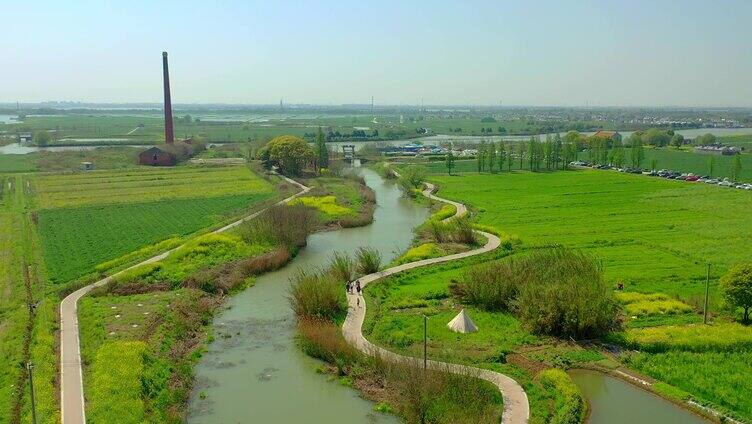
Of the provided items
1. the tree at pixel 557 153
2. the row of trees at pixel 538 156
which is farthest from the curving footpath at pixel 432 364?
the tree at pixel 557 153

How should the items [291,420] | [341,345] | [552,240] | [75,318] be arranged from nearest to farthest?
1. [291,420]
2. [341,345]
3. [75,318]
4. [552,240]

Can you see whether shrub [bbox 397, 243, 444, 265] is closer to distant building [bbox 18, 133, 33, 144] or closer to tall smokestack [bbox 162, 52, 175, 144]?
tall smokestack [bbox 162, 52, 175, 144]

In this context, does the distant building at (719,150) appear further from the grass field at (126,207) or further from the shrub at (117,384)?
the shrub at (117,384)

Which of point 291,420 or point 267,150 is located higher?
point 267,150

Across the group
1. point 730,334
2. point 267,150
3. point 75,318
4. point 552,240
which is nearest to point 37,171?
point 267,150

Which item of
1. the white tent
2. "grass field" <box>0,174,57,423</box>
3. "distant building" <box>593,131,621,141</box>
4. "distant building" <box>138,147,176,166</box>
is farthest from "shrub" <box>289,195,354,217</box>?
"distant building" <box>593,131,621,141</box>

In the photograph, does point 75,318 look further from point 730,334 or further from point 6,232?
point 730,334

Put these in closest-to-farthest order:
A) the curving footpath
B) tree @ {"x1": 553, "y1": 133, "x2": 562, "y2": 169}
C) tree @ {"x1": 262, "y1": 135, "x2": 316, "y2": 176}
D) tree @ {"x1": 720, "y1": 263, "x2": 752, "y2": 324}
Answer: the curving footpath
tree @ {"x1": 720, "y1": 263, "x2": 752, "y2": 324}
tree @ {"x1": 262, "y1": 135, "x2": 316, "y2": 176}
tree @ {"x1": 553, "y1": 133, "x2": 562, "y2": 169}
